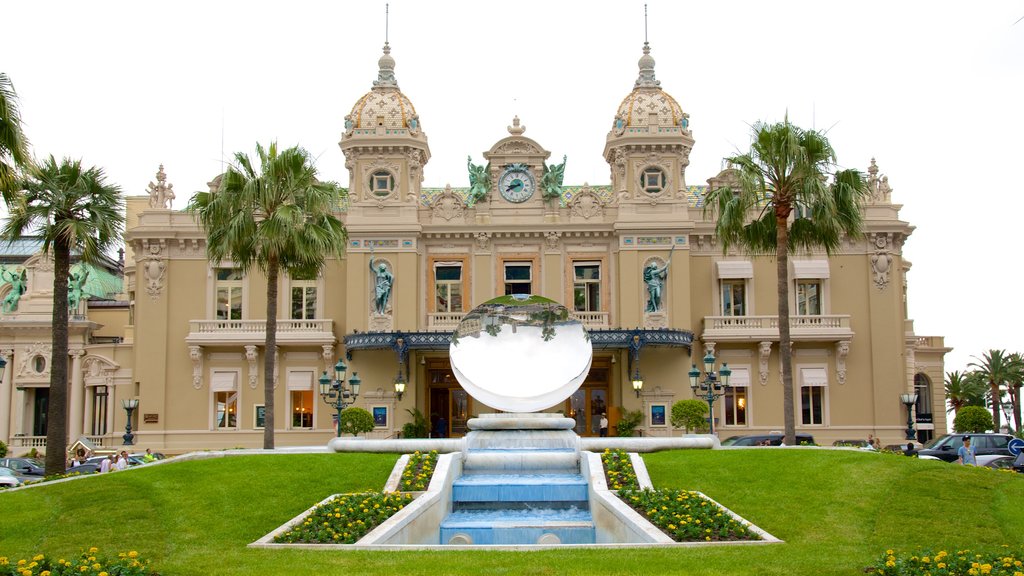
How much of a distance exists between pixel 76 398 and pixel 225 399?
278 inches

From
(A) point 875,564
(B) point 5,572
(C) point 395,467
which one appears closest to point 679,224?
(C) point 395,467

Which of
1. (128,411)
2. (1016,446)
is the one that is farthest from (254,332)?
(1016,446)

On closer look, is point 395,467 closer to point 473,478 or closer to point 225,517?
point 473,478

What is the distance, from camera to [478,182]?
46312mm

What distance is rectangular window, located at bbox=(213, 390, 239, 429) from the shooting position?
46094mm

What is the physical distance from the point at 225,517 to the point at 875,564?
37.3ft

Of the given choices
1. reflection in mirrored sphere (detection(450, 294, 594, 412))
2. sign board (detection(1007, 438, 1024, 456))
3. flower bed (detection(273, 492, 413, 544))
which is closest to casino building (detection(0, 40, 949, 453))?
sign board (detection(1007, 438, 1024, 456))

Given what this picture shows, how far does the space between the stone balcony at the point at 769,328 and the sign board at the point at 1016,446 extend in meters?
12.8

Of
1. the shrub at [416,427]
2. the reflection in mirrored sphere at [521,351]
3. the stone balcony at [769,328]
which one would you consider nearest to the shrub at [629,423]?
the stone balcony at [769,328]

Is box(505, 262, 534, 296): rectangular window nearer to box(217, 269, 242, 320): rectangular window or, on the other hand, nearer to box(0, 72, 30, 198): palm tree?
box(217, 269, 242, 320): rectangular window

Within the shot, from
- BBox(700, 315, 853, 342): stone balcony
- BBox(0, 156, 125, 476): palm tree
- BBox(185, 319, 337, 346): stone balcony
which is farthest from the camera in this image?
BBox(185, 319, 337, 346): stone balcony

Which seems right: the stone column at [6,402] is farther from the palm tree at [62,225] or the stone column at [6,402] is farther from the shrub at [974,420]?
the shrub at [974,420]

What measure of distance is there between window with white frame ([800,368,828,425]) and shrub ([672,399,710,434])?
19.3 ft

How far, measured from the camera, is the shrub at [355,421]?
4162 centimetres
